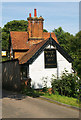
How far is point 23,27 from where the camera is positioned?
198 feet

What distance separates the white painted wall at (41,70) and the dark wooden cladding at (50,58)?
1.30 ft

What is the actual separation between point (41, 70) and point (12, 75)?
205 inches

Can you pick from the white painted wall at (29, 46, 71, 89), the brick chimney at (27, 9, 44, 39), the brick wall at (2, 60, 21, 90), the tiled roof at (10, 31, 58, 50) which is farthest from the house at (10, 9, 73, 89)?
the brick chimney at (27, 9, 44, 39)

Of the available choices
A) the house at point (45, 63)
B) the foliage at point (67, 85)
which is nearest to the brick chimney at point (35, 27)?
the house at point (45, 63)

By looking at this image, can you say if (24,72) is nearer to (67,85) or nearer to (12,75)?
(12,75)

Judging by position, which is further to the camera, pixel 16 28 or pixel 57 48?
pixel 16 28

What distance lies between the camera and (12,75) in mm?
25156

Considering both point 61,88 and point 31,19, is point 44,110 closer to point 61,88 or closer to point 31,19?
point 61,88

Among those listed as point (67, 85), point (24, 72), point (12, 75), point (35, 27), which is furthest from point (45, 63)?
point (35, 27)

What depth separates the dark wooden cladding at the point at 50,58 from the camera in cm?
2223

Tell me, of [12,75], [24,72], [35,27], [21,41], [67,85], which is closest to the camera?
[67,85]

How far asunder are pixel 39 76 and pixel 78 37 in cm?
840

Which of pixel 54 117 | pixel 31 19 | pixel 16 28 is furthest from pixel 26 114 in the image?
pixel 16 28

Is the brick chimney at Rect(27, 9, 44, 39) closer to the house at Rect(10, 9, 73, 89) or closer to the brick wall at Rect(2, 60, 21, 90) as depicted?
the brick wall at Rect(2, 60, 21, 90)
